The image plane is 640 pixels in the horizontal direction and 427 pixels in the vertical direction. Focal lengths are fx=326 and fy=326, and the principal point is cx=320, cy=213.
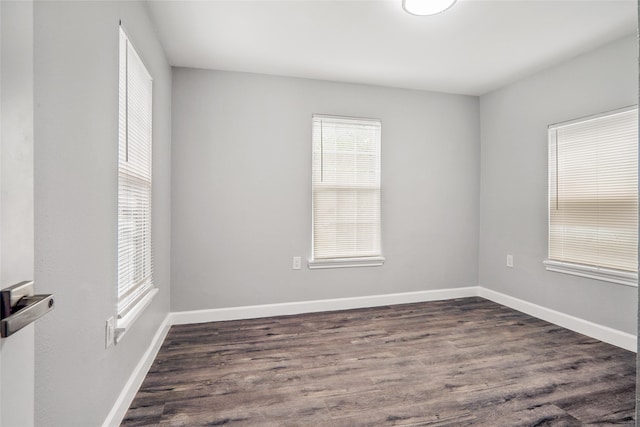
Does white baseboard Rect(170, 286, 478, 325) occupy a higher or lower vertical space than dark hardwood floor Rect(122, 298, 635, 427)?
higher

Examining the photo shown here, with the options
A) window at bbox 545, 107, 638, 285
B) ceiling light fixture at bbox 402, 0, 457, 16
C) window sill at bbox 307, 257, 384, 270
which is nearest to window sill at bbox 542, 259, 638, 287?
window at bbox 545, 107, 638, 285

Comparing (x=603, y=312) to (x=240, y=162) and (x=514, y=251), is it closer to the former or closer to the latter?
(x=514, y=251)

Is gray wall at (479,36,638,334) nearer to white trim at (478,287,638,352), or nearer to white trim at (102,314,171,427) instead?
white trim at (478,287,638,352)

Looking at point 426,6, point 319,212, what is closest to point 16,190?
point 426,6

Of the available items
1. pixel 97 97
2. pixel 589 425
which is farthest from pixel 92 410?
pixel 589 425

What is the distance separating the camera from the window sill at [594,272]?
2568mm

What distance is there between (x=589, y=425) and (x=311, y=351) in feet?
5.58

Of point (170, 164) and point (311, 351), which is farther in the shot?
point (170, 164)

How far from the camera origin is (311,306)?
346 cm

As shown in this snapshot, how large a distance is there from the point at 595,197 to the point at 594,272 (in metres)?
0.65

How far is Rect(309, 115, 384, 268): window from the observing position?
3.48 m

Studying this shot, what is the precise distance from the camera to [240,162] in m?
3.26

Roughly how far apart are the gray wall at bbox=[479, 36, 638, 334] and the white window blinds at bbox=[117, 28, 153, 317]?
3.58 metres

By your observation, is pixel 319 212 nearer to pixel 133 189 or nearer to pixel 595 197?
pixel 133 189
